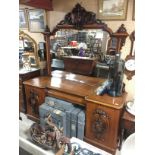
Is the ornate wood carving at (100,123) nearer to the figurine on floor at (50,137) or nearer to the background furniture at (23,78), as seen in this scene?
the figurine on floor at (50,137)

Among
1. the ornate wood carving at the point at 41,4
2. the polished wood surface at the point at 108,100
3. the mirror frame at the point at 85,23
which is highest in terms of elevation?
the ornate wood carving at the point at 41,4

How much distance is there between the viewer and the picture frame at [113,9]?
1.94 metres

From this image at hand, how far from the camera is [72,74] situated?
261 cm

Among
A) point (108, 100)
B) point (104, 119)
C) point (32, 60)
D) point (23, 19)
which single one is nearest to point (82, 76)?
point (108, 100)

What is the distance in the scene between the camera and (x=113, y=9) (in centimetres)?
201

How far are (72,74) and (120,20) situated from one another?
1.09m

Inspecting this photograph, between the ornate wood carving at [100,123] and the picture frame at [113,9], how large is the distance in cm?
118

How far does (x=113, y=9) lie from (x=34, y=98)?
1.73 m

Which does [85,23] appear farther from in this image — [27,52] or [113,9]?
[27,52]

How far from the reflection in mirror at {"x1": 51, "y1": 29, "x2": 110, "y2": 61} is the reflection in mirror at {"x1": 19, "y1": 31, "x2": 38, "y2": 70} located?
0.53 metres

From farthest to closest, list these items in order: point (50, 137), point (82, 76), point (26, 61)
A: point (26, 61) < point (82, 76) < point (50, 137)

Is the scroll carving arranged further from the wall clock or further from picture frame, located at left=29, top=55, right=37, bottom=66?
picture frame, located at left=29, top=55, right=37, bottom=66

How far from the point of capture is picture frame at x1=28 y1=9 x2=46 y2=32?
2604 mm

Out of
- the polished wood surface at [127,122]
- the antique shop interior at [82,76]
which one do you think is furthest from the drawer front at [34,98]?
the polished wood surface at [127,122]
